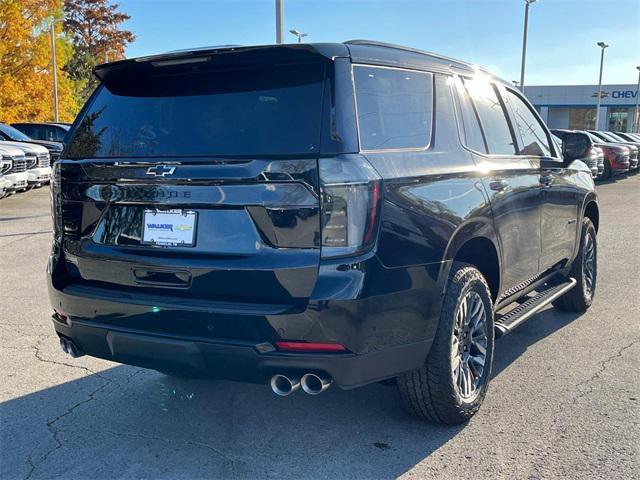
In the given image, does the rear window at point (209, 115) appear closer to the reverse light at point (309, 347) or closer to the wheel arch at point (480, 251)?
the reverse light at point (309, 347)

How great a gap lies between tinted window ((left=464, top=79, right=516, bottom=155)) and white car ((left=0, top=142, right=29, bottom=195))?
11199 mm

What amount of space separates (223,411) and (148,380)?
0.72m

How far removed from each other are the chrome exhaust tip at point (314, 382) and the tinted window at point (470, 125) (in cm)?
167

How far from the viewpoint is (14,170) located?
13727mm

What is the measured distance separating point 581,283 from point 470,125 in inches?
95.7

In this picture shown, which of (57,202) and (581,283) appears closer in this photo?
(57,202)

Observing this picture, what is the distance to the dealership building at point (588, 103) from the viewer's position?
201ft

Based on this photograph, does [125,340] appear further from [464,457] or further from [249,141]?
[464,457]

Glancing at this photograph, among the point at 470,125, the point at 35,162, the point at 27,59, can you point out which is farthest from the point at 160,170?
the point at 27,59

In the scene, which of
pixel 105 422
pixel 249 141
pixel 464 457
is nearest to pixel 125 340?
pixel 105 422

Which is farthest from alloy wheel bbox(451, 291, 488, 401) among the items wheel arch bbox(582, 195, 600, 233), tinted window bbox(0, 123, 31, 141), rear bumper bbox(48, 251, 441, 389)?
tinted window bbox(0, 123, 31, 141)

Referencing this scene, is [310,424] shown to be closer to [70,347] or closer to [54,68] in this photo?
[70,347]

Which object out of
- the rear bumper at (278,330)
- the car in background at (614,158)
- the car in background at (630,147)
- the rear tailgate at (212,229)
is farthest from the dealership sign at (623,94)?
the rear tailgate at (212,229)

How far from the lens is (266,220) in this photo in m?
2.71
